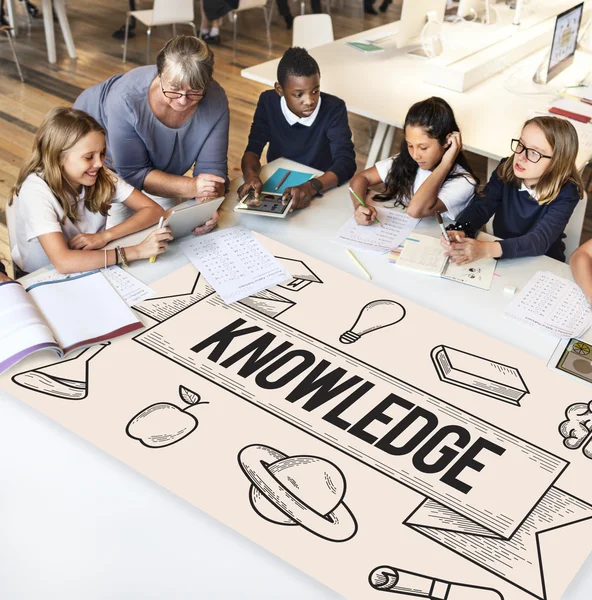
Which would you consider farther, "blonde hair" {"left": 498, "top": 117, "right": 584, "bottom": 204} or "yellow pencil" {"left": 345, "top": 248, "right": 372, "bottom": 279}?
"blonde hair" {"left": 498, "top": 117, "right": 584, "bottom": 204}

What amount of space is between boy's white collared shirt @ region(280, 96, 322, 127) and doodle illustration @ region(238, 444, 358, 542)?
158 centimetres

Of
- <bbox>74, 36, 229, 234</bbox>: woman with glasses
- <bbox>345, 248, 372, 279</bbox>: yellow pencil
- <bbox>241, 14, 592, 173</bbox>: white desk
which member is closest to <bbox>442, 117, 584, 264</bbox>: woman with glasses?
<bbox>345, 248, 372, 279</bbox>: yellow pencil

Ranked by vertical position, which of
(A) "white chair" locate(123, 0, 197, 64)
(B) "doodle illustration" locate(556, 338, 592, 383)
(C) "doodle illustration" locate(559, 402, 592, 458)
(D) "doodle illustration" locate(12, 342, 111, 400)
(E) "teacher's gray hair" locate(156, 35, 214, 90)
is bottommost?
(C) "doodle illustration" locate(559, 402, 592, 458)

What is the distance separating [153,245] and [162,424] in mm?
609

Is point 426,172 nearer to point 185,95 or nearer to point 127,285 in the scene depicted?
point 185,95

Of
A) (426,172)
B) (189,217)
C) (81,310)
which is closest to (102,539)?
(81,310)

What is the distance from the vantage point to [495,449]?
4.59ft

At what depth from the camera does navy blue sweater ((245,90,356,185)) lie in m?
2.60

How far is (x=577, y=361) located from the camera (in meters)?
1.64

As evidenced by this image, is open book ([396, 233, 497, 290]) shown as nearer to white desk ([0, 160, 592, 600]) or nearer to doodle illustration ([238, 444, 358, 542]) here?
doodle illustration ([238, 444, 358, 542])

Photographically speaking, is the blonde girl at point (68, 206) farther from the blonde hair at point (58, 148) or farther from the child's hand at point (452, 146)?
the child's hand at point (452, 146)

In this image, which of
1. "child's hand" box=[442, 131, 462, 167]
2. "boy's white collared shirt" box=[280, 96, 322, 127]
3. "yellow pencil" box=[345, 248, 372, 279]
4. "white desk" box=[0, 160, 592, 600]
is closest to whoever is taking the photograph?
"white desk" box=[0, 160, 592, 600]

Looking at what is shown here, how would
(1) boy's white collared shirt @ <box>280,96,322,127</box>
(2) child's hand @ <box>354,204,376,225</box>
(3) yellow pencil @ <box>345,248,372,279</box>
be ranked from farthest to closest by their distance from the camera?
(1) boy's white collared shirt @ <box>280,96,322,127</box>
(2) child's hand @ <box>354,204,376,225</box>
(3) yellow pencil @ <box>345,248,372,279</box>

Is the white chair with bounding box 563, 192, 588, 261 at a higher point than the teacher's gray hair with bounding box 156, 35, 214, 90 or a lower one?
lower
